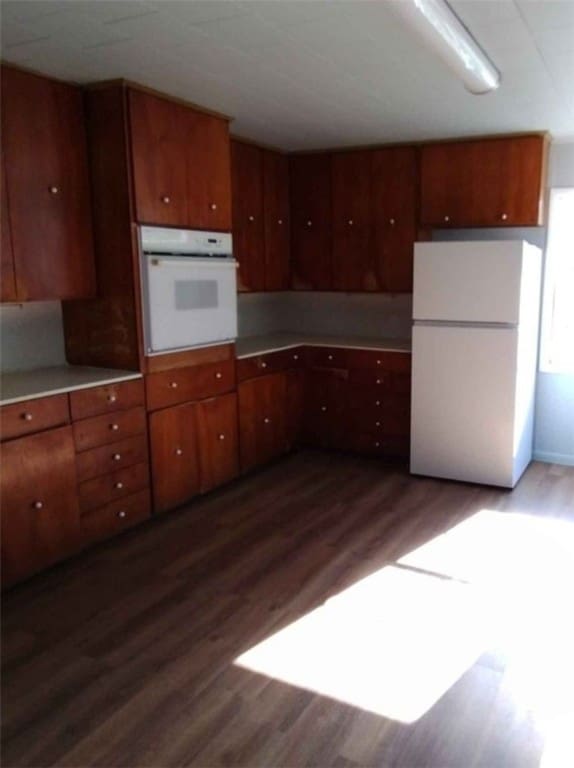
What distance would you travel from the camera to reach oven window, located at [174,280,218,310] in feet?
11.7

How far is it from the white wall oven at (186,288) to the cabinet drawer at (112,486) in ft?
2.21

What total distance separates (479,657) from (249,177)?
3543 millimetres

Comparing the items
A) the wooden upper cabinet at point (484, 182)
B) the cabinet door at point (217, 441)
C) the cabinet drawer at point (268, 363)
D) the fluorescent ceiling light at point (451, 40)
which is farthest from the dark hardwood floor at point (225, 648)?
the fluorescent ceiling light at point (451, 40)

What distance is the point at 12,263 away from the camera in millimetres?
2912

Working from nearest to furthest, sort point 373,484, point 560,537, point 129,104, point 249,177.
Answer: point 129,104 < point 560,537 < point 373,484 < point 249,177

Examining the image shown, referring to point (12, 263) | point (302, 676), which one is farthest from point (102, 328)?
point (302, 676)

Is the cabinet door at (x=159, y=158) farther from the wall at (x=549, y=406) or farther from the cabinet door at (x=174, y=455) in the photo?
the wall at (x=549, y=406)

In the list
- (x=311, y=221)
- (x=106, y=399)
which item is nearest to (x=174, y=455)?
(x=106, y=399)

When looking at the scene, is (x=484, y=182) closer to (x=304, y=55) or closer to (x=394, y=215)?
(x=394, y=215)

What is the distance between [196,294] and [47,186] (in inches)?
39.4

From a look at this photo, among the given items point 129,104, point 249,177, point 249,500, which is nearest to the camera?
point 129,104

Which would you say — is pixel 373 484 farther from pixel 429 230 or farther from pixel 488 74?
pixel 488 74

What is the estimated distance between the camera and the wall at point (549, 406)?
4.52 m

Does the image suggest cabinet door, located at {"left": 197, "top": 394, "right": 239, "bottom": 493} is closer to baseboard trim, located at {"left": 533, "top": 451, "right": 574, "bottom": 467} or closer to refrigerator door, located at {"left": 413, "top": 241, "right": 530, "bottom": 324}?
refrigerator door, located at {"left": 413, "top": 241, "right": 530, "bottom": 324}
